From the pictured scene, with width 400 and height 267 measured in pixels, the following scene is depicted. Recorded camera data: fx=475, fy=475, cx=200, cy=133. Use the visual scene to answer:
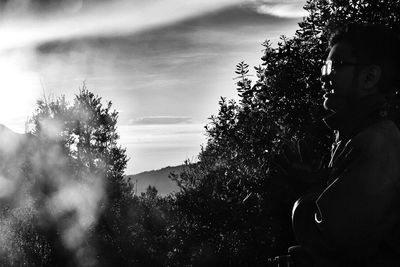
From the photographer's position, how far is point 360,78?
1.97 metres

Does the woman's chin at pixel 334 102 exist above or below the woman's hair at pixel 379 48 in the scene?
below

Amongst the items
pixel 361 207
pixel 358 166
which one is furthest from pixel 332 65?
pixel 361 207

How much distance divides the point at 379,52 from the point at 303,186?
2.15ft

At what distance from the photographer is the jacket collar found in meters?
1.97

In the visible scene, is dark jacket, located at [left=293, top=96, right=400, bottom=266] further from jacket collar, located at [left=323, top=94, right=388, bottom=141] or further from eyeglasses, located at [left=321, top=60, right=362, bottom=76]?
eyeglasses, located at [left=321, top=60, right=362, bottom=76]

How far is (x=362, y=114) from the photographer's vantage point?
1.98m

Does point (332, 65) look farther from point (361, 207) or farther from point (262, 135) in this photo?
point (262, 135)

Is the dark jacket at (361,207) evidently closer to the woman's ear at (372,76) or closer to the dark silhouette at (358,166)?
the dark silhouette at (358,166)

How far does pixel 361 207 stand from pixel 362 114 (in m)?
0.44

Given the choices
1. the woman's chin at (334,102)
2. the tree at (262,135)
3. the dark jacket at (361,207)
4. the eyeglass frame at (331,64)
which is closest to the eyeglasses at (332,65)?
the eyeglass frame at (331,64)

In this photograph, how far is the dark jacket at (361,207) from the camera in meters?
1.73

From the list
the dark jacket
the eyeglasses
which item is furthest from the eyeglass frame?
the dark jacket

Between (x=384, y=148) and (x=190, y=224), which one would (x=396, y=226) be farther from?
(x=190, y=224)

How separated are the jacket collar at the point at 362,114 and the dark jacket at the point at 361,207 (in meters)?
0.03
